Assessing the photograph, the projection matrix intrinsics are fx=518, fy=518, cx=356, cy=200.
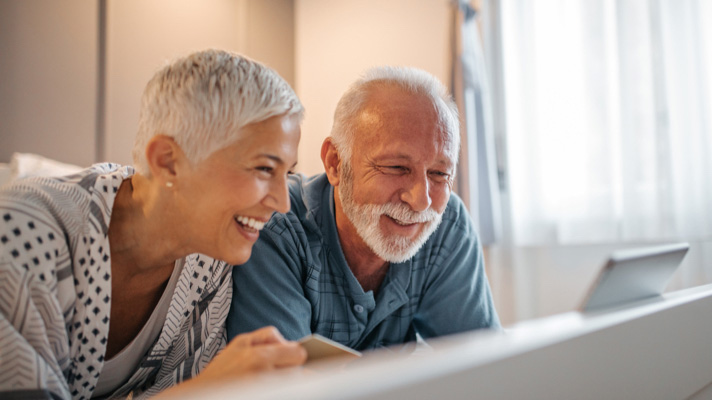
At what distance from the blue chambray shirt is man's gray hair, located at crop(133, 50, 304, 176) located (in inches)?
14.7

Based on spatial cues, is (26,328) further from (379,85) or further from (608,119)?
(608,119)

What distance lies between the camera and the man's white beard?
1.28 metres

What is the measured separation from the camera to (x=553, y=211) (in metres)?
2.60

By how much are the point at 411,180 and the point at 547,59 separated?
1.74 metres

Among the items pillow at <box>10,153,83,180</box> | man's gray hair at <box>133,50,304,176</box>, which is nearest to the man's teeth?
man's gray hair at <box>133,50,304,176</box>

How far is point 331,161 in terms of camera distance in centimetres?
143

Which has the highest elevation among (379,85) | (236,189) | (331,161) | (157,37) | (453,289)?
(157,37)

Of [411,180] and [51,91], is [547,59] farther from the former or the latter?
[51,91]

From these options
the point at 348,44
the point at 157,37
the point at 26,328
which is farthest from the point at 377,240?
the point at 348,44

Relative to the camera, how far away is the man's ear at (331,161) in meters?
1.41

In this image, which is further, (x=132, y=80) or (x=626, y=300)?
(x=132, y=80)

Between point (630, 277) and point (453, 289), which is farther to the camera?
point (453, 289)

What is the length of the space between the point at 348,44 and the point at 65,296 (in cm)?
313

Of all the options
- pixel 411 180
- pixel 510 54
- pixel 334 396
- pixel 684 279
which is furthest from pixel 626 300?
pixel 510 54
